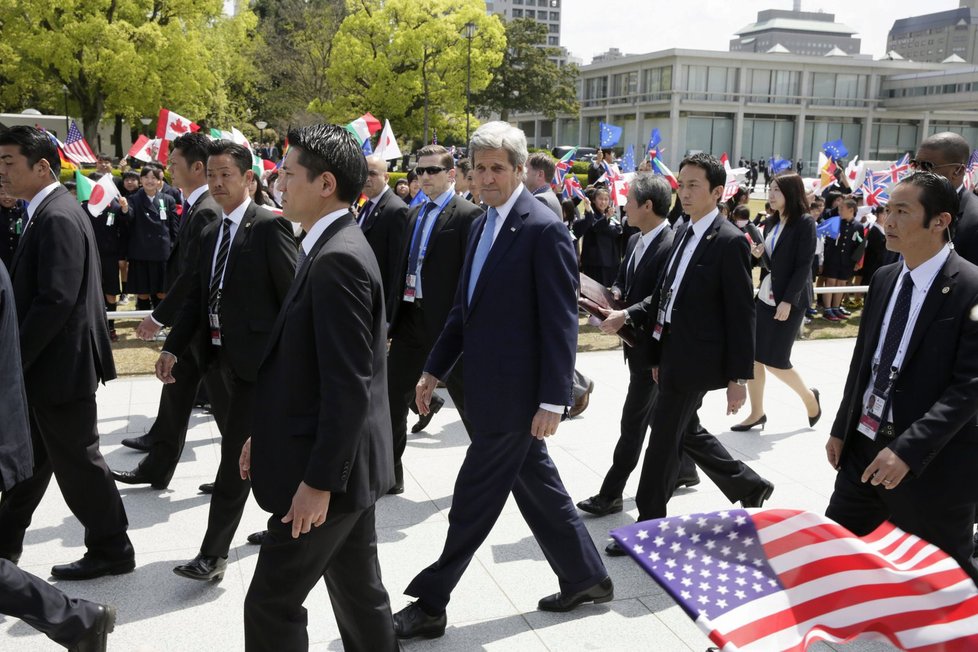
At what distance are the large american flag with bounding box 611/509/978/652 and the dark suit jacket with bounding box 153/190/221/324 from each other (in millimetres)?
3428

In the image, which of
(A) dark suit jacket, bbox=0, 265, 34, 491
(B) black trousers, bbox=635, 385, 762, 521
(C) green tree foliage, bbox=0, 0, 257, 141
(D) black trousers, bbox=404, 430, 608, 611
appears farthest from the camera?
(C) green tree foliage, bbox=0, 0, 257, 141

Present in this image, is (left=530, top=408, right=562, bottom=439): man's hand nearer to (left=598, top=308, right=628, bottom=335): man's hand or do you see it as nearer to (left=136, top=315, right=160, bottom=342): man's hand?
(left=598, top=308, right=628, bottom=335): man's hand

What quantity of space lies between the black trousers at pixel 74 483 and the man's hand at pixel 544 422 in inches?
83.6

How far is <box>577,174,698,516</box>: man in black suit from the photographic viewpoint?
493 centimetres

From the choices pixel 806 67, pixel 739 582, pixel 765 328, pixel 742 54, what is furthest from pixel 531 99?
pixel 739 582

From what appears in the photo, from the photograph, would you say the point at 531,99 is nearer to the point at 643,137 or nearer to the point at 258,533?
the point at 643,137

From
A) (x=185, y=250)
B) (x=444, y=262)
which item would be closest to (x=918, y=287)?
(x=444, y=262)

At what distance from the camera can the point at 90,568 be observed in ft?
13.4

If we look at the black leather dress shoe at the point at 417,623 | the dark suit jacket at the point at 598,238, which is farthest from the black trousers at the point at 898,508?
the dark suit jacket at the point at 598,238

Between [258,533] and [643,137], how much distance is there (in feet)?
231

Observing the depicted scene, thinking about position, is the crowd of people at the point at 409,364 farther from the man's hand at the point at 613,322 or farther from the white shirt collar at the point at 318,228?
the man's hand at the point at 613,322

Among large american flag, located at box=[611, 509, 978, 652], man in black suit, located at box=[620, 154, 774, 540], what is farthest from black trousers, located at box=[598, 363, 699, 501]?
large american flag, located at box=[611, 509, 978, 652]

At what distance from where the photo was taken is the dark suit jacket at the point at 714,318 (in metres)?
4.23

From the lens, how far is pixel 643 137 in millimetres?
71562
